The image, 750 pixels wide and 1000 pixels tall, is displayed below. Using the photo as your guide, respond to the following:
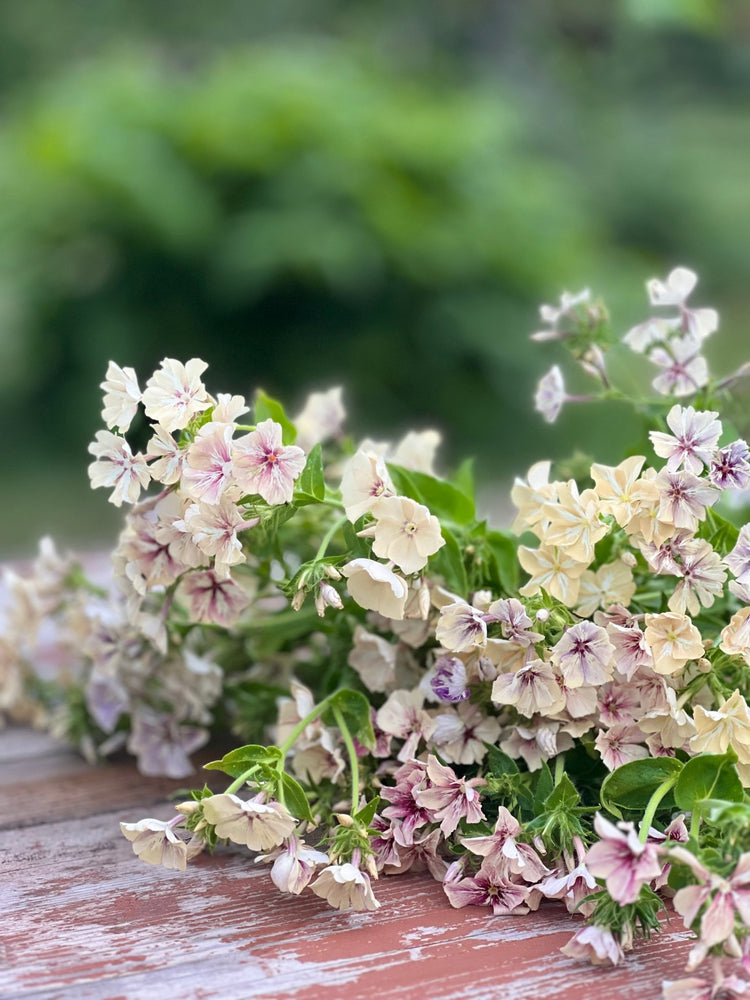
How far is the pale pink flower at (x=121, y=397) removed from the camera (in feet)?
2.46

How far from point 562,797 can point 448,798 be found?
0.08 m

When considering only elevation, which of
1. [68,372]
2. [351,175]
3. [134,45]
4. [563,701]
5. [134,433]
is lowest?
[563,701]

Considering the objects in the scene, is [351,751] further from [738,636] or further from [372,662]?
[738,636]

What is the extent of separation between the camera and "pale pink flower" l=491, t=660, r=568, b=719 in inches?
28.7

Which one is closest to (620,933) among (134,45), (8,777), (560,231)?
(8,777)

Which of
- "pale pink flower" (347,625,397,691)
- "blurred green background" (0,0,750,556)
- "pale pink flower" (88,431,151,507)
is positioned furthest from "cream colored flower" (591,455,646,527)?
"blurred green background" (0,0,750,556)

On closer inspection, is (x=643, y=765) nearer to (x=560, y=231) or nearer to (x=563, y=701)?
(x=563, y=701)

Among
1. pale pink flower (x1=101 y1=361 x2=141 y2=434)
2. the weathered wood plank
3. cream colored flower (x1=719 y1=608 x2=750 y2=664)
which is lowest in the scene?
the weathered wood plank

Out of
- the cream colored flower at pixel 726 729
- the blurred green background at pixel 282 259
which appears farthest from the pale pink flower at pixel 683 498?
the blurred green background at pixel 282 259

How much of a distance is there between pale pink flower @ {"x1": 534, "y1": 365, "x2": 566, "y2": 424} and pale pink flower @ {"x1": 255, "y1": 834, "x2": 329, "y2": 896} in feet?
1.33

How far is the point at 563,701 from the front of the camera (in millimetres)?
731

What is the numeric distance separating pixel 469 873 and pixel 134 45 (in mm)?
7358

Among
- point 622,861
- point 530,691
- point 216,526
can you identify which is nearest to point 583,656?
point 530,691

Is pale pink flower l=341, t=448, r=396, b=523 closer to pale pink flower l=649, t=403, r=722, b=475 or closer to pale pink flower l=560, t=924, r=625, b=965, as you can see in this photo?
pale pink flower l=649, t=403, r=722, b=475
